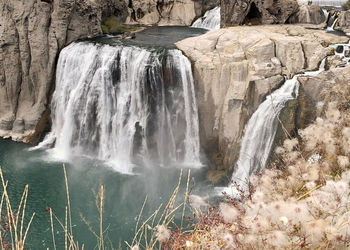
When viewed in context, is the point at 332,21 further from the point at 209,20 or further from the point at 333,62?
the point at 333,62

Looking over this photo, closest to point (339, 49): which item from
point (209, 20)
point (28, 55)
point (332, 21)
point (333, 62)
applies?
point (333, 62)

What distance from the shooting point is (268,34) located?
48.5 feet

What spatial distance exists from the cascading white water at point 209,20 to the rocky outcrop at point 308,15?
586cm

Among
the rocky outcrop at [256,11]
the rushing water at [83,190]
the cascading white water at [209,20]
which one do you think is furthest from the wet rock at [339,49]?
the cascading white water at [209,20]

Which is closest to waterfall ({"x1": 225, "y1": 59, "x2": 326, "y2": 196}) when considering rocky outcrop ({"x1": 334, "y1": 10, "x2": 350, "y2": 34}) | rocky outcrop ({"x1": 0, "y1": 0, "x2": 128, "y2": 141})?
rocky outcrop ({"x1": 334, "y1": 10, "x2": 350, "y2": 34})

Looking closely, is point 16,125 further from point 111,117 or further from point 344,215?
point 344,215

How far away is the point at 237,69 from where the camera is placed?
13.8 m

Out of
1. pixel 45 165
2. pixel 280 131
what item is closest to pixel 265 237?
pixel 280 131

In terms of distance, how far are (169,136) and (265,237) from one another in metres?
13.5

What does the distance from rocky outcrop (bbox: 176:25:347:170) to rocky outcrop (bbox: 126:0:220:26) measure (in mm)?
11073

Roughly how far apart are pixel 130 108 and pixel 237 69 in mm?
4904

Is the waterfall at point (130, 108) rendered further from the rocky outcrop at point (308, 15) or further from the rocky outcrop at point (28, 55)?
the rocky outcrop at point (308, 15)

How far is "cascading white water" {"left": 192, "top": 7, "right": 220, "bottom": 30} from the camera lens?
24047 millimetres

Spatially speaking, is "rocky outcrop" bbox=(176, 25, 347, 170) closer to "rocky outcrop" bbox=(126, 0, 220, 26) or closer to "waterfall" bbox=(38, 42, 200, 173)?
"waterfall" bbox=(38, 42, 200, 173)
